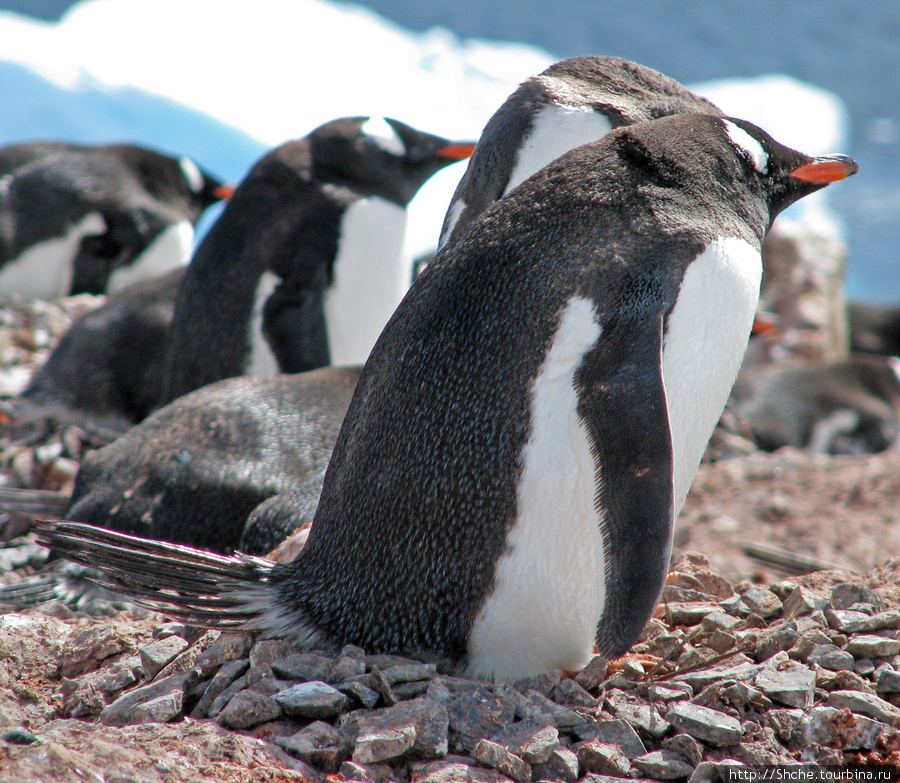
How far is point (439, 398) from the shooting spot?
6.31 feet

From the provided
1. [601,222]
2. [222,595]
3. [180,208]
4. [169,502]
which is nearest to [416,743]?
[222,595]

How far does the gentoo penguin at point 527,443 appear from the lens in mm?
1815

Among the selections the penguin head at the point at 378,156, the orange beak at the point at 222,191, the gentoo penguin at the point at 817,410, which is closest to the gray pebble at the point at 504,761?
the penguin head at the point at 378,156

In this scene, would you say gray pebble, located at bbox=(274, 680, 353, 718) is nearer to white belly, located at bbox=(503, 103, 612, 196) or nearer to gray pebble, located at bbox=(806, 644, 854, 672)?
gray pebble, located at bbox=(806, 644, 854, 672)

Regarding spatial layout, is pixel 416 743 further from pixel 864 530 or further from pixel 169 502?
pixel 864 530

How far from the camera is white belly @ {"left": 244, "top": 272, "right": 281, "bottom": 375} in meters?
3.91

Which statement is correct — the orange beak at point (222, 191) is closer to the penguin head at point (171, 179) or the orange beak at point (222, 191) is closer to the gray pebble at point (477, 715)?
the penguin head at point (171, 179)

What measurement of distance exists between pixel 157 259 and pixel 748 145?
219 inches

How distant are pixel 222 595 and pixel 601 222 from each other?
1095 millimetres

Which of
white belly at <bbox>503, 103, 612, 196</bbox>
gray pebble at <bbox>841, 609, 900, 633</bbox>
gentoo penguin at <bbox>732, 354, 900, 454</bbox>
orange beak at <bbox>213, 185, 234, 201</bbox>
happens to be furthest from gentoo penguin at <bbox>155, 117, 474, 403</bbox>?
orange beak at <bbox>213, 185, 234, 201</bbox>

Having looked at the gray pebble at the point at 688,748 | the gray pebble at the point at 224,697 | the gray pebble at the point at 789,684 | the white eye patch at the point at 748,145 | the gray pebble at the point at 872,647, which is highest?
Answer: the white eye patch at the point at 748,145

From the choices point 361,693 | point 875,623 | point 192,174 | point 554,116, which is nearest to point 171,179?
point 192,174

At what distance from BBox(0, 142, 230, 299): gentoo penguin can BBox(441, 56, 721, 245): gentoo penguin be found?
182 inches

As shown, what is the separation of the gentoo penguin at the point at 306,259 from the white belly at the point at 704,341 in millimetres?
2185
